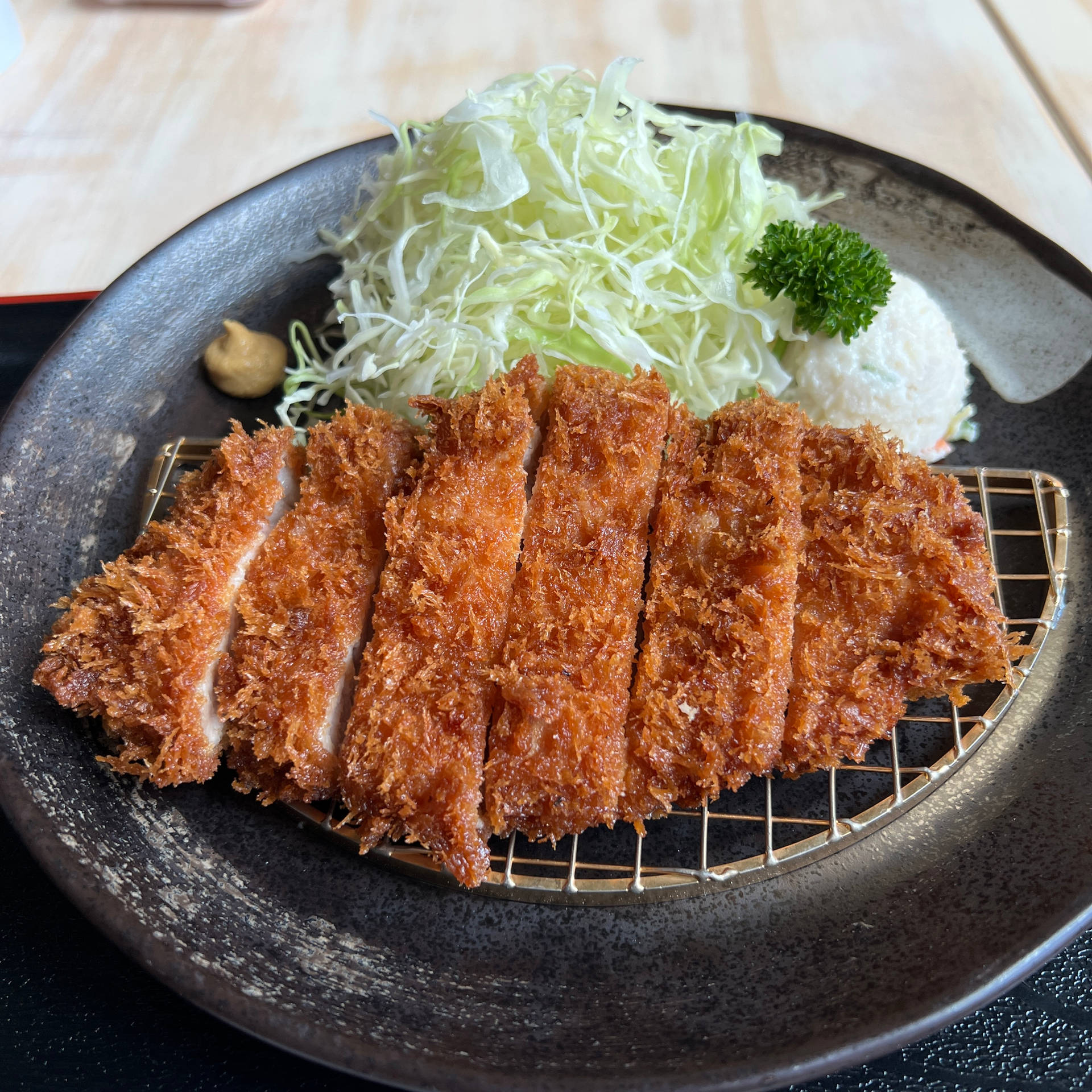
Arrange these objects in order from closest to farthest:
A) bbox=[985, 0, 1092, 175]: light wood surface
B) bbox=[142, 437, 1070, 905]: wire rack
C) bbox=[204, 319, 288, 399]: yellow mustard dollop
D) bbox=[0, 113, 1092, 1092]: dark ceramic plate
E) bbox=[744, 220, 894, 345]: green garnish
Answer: bbox=[0, 113, 1092, 1092]: dark ceramic plate → bbox=[142, 437, 1070, 905]: wire rack → bbox=[744, 220, 894, 345]: green garnish → bbox=[204, 319, 288, 399]: yellow mustard dollop → bbox=[985, 0, 1092, 175]: light wood surface

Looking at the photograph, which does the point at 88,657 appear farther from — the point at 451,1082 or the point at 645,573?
the point at 645,573

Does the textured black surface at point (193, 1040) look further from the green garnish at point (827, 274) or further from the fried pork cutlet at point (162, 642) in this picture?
the green garnish at point (827, 274)

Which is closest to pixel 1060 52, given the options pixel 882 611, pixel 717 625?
pixel 882 611

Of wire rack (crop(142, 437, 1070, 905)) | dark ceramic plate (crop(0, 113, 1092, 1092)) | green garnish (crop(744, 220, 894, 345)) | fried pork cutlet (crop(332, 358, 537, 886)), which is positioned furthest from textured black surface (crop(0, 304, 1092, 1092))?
green garnish (crop(744, 220, 894, 345))

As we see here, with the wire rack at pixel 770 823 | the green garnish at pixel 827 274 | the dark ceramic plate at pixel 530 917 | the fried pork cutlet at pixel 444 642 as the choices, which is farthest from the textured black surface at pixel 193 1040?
the green garnish at pixel 827 274

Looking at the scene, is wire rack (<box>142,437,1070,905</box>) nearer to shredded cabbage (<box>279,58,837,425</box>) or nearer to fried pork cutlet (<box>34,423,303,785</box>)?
fried pork cutlet (<box>34,423,303,785</box>)

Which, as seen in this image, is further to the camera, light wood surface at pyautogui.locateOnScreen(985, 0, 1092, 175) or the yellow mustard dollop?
light wood surface at pyautogui.locateOnScreen(985, 0, 1092, 175)

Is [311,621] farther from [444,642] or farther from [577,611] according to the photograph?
[577,611]

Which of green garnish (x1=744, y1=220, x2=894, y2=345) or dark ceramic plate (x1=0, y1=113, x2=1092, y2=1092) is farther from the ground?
green garnish (x1=744, y1=220, x2=894, y2=345)
